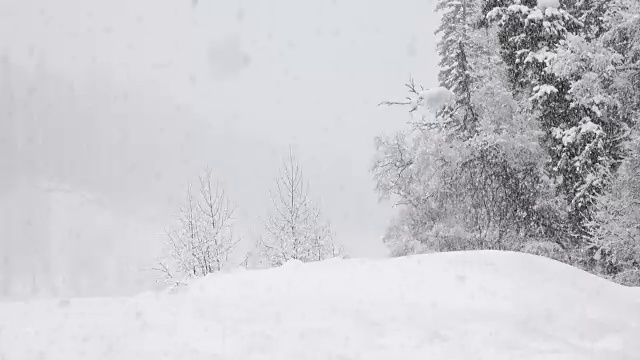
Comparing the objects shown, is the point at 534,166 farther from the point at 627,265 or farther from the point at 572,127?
the point at 627,265

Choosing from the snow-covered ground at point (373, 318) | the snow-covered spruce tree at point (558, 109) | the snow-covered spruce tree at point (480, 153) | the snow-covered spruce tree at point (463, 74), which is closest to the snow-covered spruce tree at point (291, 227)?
the snow-covered spruce tree at point (480, 153)

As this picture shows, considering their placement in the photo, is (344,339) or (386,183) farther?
(386,183)

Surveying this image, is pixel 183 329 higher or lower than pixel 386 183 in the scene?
lower

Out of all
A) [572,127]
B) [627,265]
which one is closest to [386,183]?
[572,127]

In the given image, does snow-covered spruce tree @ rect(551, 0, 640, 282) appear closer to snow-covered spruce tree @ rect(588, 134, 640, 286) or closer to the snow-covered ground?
snow-covered spruce tree @ rect(588, 134, 640, 286)

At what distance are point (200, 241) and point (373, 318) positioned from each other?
16.9 meters

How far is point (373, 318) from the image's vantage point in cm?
660

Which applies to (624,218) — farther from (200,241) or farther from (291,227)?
(291,227)

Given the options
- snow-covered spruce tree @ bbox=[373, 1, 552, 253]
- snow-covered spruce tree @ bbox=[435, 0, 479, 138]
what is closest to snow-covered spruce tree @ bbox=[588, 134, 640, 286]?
snow-covered spruce tree @ bbox=[373, 1, 552, 253]

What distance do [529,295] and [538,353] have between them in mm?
1320

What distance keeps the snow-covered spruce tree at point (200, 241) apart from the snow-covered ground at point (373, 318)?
13637 millimetres

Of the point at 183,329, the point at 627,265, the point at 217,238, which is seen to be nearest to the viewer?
the point at 183,329

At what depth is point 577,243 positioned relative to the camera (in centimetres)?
1316

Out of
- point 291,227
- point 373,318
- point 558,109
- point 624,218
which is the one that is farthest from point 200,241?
point 373,318
